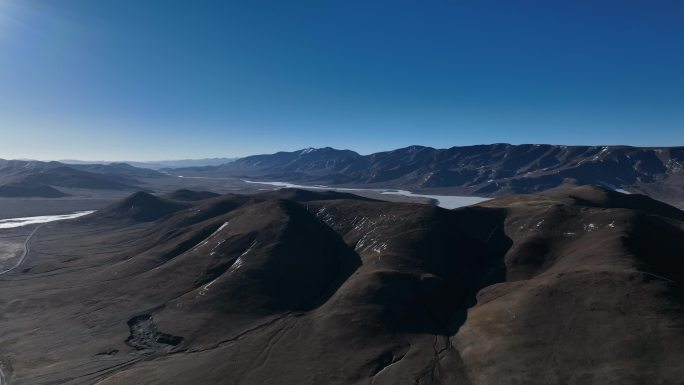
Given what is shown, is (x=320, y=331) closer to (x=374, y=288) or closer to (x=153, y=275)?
(x=374, y=288)

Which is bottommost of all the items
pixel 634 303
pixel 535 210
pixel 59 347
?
pixel 59 347

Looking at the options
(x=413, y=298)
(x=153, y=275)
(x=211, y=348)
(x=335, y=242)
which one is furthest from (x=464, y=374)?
(x=153, y=275)

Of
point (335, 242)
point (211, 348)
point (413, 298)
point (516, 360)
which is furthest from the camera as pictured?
point (335, 242)

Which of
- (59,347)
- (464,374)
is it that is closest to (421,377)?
(464,374)

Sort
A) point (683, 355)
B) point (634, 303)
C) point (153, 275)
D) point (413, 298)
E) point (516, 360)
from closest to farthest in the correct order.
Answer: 1. point (683, 355)
2. point (516, 360)
3. point (634, 303)
4. point (413, 298)
5. point (153, 275)

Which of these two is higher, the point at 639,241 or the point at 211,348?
the point at 639,241

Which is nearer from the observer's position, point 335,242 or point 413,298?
point 413,298
